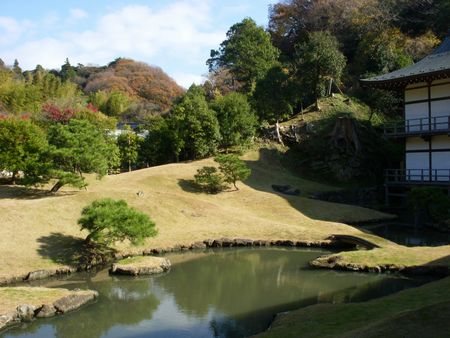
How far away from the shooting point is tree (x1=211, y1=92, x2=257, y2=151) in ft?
133

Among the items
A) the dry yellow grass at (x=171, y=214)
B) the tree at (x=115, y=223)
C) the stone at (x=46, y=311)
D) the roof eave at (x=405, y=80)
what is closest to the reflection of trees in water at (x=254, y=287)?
the tree at (x=115, y=223)

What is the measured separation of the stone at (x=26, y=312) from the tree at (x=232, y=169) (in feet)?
69.3

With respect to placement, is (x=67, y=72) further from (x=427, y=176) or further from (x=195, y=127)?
(x=427, y=176)

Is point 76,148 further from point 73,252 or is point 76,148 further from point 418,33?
point 418,33

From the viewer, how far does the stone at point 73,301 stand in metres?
15.1

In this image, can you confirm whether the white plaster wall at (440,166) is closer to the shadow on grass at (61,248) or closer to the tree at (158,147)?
the tree at (158,147)

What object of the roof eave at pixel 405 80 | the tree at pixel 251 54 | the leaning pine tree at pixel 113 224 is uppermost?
the tree at pixel 251 54

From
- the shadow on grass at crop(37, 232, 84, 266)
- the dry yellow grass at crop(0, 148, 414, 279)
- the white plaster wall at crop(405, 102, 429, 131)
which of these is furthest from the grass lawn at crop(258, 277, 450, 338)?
the white plaster wall at crop(405, 102, 429, 131)

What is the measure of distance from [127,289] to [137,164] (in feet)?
91.9

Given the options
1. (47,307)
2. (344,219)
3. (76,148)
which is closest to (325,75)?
(344,219)

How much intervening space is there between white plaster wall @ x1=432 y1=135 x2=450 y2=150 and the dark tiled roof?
3829mm

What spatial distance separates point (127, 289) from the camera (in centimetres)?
1825

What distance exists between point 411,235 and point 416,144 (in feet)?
25.0

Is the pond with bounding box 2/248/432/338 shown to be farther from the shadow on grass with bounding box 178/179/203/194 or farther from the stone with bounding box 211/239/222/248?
the shadow on grass with bounding box 178/179/203/194
